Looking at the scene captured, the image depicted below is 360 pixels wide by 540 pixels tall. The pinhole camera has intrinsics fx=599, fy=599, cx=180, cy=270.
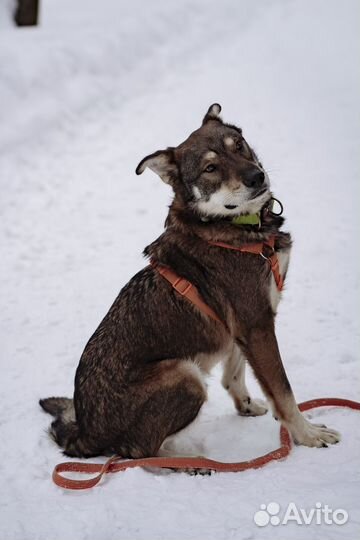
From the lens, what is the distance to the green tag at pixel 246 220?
3717mm

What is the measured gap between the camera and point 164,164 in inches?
147

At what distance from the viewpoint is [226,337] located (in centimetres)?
374

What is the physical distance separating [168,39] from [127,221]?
6.80 m

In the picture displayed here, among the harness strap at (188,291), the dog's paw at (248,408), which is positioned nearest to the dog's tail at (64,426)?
the harness strap at (188,291)

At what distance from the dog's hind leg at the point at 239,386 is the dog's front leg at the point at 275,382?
51cm

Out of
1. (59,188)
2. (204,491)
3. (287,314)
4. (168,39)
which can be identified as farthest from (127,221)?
(168,39)

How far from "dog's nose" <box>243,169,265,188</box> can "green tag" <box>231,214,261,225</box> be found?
24 cm

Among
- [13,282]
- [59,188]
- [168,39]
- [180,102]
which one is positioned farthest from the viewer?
[168,39]

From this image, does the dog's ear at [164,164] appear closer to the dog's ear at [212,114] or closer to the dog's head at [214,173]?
the dog's head at [214,173]

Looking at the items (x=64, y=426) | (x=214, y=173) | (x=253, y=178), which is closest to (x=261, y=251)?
(x=253, y=178)

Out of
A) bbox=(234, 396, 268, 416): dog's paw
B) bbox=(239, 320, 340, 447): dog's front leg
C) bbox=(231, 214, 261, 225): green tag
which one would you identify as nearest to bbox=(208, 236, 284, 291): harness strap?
bbox=(231, 214, 261, 225): green tag

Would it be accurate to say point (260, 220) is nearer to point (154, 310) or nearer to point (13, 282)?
point (154, 310)

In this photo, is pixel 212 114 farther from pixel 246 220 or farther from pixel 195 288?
pixel 195 288

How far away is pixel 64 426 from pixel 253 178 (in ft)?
6.38
